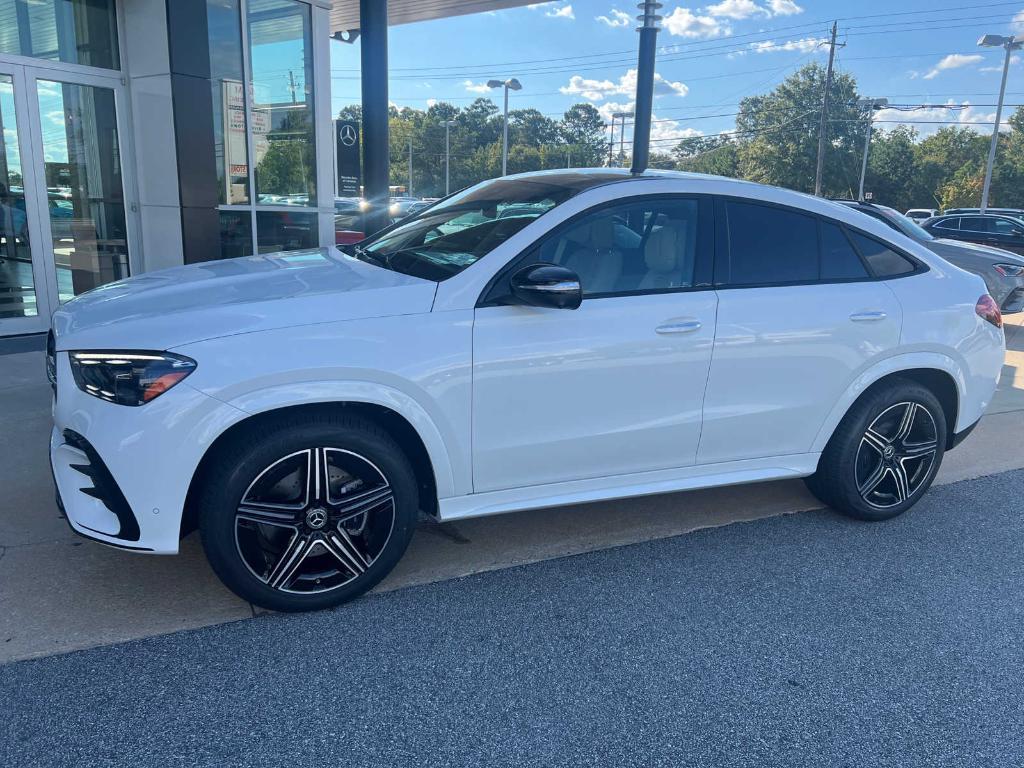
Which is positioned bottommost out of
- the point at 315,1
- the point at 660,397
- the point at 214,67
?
the point at 660,397

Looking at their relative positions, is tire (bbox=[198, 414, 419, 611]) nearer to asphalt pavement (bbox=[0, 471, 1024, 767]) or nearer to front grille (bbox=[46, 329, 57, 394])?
asphalt pavement (bbox=[0, 471, 1024, 767])

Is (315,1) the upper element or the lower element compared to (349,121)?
upper

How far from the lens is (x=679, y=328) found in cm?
355

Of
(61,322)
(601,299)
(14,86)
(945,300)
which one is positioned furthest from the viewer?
(14,86)

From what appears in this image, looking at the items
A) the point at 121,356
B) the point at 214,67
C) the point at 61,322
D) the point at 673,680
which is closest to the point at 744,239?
the point at 673,680

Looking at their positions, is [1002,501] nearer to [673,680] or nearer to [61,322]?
[673,680]

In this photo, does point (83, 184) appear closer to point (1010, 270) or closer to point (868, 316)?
point (868, 316)

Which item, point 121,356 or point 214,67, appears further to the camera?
point 214,67

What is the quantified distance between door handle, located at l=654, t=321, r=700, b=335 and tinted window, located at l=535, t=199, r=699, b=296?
19cm

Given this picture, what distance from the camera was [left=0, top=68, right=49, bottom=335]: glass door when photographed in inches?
301

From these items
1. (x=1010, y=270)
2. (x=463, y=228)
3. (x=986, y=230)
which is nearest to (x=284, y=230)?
(x=463, y=228)

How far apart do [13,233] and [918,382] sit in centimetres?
817

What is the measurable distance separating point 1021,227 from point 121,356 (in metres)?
18.0

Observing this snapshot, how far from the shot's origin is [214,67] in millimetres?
8711
